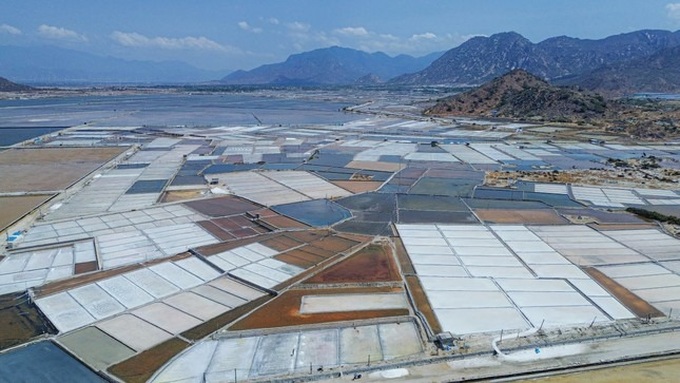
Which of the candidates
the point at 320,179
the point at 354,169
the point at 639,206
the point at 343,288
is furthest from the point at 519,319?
the point at 354,169

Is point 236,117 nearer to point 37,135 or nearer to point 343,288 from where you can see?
point 37,135

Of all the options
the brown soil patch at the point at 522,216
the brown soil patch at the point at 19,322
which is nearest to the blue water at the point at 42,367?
the brown soil patch at the point at 19,322

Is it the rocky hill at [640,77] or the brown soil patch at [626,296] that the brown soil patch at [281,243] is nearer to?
the brown soil patch at [626,296]

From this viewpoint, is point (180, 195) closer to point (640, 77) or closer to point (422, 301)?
point (422, 301)

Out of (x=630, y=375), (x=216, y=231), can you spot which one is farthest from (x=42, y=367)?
(x=630, y=375)

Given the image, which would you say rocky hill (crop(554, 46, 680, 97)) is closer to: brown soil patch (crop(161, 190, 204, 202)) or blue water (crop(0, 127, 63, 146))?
brown soil patch (crop(161, 190, 204, 202))

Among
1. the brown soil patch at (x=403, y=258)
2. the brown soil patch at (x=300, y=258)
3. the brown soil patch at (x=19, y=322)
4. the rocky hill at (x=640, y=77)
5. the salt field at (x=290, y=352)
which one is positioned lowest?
the brown soil patch at (x=19, y=322)

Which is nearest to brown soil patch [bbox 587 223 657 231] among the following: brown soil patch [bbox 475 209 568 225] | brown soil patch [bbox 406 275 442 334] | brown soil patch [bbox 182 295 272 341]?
brown soil patch [bbox 475 209 568 225]
